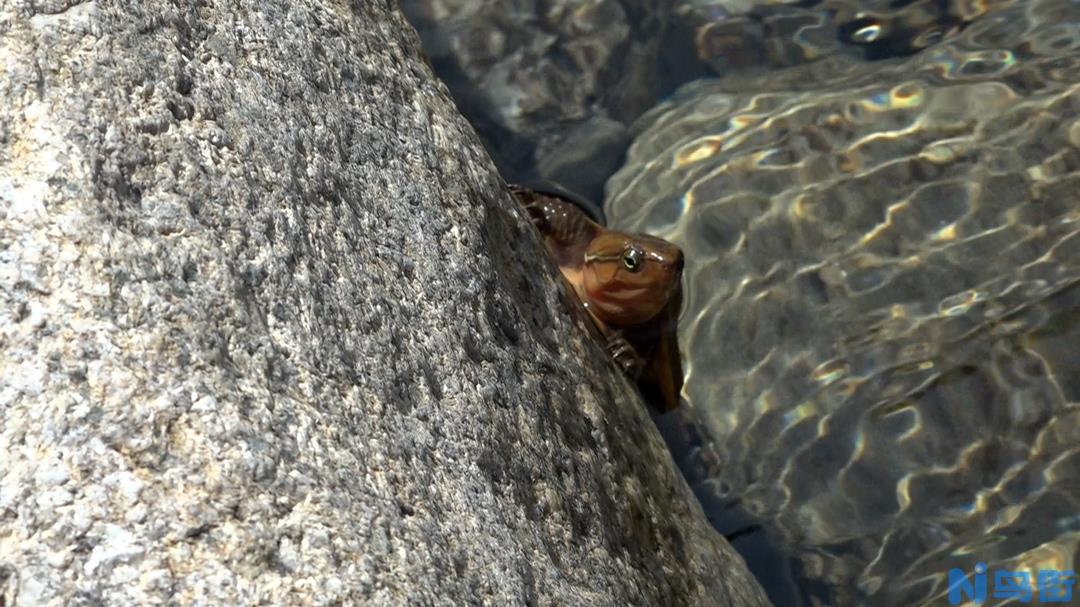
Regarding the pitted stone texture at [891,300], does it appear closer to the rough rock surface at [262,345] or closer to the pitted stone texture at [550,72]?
the pitted stone texture at [550,72]

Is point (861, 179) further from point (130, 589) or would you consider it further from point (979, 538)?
point (130, 589)

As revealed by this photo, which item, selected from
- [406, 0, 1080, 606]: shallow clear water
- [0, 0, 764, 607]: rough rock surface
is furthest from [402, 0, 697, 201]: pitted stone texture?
[0, 0, 764, 607]: rough rock surface

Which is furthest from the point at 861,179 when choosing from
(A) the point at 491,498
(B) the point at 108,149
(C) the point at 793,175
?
(B) the point at 108,149

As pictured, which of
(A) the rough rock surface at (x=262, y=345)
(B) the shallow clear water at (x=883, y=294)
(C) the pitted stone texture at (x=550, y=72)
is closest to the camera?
(A) the rough rock surface at (x=262, y=345)

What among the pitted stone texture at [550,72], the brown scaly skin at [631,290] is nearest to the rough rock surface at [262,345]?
the brown scaly skin at [631,290]

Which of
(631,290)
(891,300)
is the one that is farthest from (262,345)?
(891,300)

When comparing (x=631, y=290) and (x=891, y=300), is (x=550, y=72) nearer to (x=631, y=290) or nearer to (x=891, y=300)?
(x=631, y=290)

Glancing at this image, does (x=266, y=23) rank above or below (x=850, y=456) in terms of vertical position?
above
